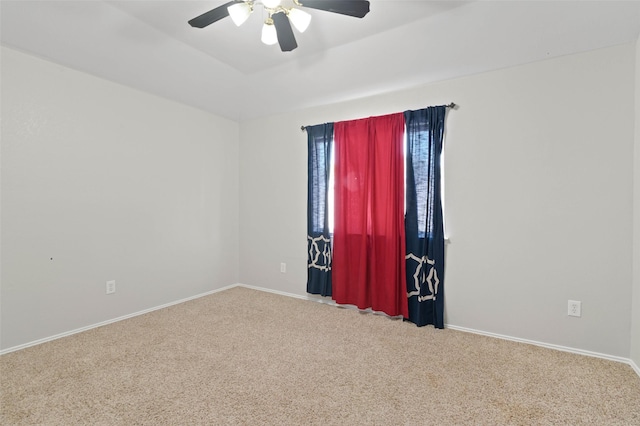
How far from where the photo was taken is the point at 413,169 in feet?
9.71

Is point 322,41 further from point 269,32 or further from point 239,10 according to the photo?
point 239,10

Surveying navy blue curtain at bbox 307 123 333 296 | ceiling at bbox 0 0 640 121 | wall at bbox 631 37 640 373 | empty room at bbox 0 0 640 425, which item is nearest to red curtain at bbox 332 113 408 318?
empty room at bbox 0 0 640 425

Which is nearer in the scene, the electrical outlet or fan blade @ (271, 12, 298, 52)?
fan blade @ (271, 12, 298, 52)

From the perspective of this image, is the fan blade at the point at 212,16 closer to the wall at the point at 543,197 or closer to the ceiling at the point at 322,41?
the ceiling at the point at 322,41

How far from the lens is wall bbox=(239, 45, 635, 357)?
224cm

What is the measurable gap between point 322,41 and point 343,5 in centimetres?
102

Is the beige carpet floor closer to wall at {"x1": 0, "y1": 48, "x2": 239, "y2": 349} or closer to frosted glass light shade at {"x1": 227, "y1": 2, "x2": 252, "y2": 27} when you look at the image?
wall at {"x1": 0, "y1": 48, "x2": 239, "y2": 349}

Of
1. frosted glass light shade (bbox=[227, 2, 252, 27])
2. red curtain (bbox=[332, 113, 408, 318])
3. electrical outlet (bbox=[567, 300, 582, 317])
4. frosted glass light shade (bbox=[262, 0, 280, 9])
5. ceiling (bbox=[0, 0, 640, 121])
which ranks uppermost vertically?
ceiling (bbox=[0, 0, 640, 121])

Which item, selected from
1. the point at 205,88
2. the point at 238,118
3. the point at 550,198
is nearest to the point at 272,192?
the point at 238,118

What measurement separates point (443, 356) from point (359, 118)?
245 centimetres

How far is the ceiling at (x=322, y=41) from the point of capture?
2.11 m

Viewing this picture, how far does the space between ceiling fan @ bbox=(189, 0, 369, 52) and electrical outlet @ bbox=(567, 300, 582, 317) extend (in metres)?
2.62

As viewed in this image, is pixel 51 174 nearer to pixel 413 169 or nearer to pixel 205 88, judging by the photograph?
pixel 205 88

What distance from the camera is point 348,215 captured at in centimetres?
333
